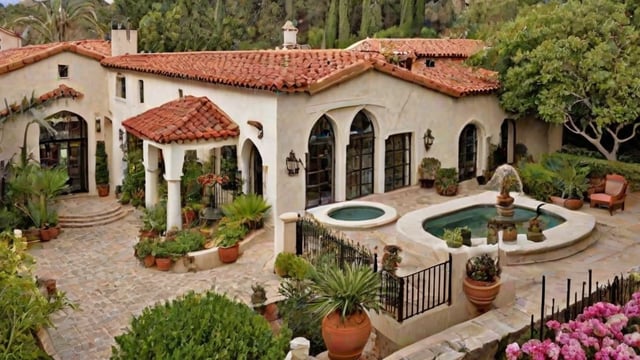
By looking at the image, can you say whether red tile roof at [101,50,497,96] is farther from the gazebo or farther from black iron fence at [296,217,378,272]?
black iron fence at [296,217,378,272]

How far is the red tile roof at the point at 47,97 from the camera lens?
24.0 meters

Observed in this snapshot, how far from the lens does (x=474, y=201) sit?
18.1 metres

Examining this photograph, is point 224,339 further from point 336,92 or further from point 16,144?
point 16,144

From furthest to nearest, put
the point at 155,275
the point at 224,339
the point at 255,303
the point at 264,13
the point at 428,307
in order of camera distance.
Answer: the point at 264,13 → the point at 155,275 → the point at 255,303 → the point at 428,307 → the point at 224,339

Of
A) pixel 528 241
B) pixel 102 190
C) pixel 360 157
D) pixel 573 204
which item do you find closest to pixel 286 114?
pixel 360 157

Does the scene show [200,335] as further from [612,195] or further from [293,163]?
[612,195]

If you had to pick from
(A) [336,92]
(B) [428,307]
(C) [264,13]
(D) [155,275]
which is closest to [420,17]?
(C) [264,13]

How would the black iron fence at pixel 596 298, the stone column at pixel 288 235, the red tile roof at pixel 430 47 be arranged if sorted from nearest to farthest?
1. the black iron fence at pixel 596 298
2. the stone column at pixel 288 235
3. the red tile roof at pixel 430 47

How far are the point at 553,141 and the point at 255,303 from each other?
17403mm

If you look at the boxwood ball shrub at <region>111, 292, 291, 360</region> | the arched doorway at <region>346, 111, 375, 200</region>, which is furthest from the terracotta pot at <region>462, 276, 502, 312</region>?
the arched doorway at <region>346, 111, 375, 200</region>

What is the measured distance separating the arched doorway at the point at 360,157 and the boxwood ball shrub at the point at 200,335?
1173 cm

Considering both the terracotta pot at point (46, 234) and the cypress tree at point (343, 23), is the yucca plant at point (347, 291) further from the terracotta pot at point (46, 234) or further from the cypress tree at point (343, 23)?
the cypress tree at point (343, 23)

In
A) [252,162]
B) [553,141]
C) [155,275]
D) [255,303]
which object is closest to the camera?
[255,303]

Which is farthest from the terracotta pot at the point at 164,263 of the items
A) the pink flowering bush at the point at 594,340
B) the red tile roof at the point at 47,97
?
the red tile roof at the point at 47,97
